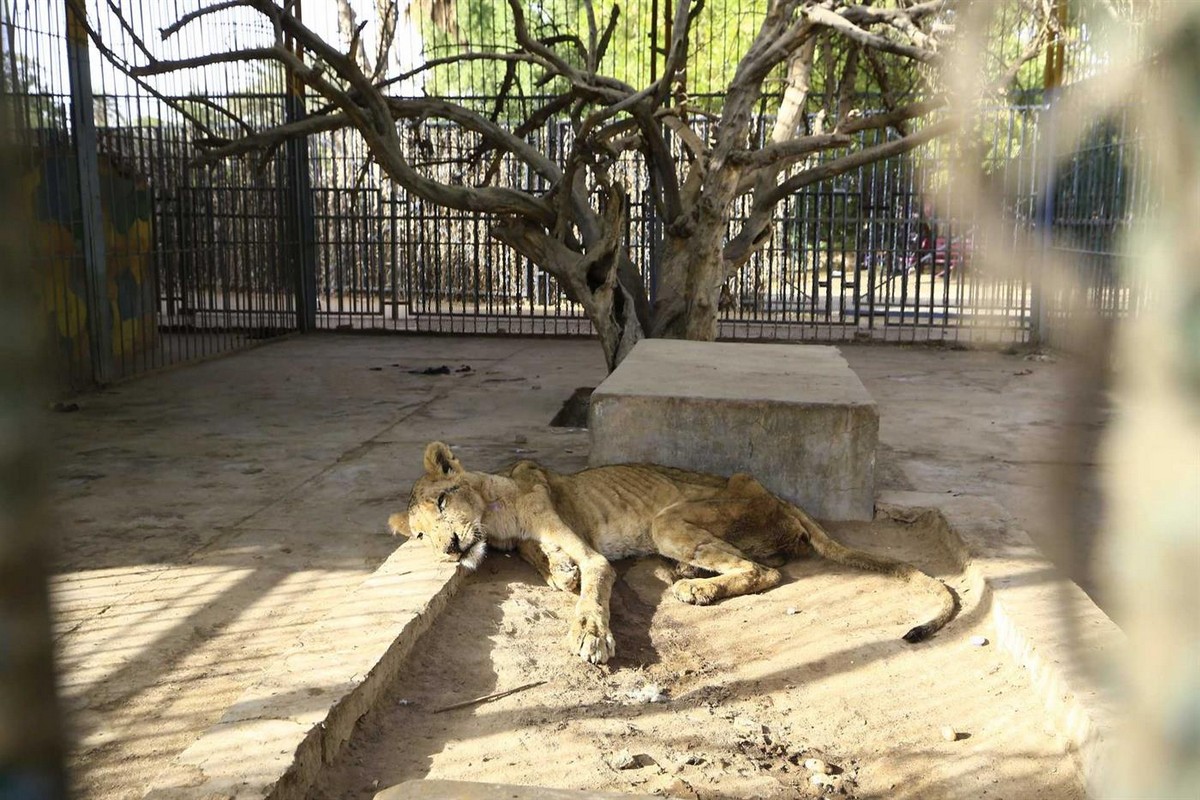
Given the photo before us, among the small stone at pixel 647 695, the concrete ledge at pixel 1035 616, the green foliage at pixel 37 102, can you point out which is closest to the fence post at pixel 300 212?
the green foliage at pixel 37 102

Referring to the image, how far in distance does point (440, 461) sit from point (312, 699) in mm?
1767

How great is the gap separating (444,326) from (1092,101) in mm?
14983

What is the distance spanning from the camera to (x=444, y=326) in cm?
1533

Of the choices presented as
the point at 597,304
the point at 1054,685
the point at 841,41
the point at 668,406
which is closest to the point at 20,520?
the point at 1054,685

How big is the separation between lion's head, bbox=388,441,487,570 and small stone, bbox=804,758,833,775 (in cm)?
179

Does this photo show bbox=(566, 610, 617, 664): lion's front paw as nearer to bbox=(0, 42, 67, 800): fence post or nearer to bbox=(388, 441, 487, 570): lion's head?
bbox=(388, 441, 487, 570): lion's head

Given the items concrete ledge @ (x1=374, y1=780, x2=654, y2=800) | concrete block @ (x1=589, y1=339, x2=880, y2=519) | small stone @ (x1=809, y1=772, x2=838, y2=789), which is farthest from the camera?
concrete block @ (x1=589, y1=339, x2=880, y2=519)

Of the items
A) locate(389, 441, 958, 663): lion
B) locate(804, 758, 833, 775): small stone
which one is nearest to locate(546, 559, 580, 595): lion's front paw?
locate(389, 441, 958, 663): lion

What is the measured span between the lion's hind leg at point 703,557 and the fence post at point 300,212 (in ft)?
34.7

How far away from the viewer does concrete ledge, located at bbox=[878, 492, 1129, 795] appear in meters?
3.00

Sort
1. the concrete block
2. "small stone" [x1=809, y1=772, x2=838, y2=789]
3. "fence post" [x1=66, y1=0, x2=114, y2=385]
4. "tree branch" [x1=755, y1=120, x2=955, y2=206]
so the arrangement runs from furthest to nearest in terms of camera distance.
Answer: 1. "fence post" [x1=66, y1=0, x2=114, y2=385]
2. "tree branch" [x1=755, y1=120, x2=955, y2=206]
3. the concrete block
4. "small stone" [x1=809, y1=772, x2=838, y2=789]

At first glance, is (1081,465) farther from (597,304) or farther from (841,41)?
(841,41)

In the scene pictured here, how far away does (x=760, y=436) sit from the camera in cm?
539

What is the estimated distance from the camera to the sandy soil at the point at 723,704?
3.12 metres
